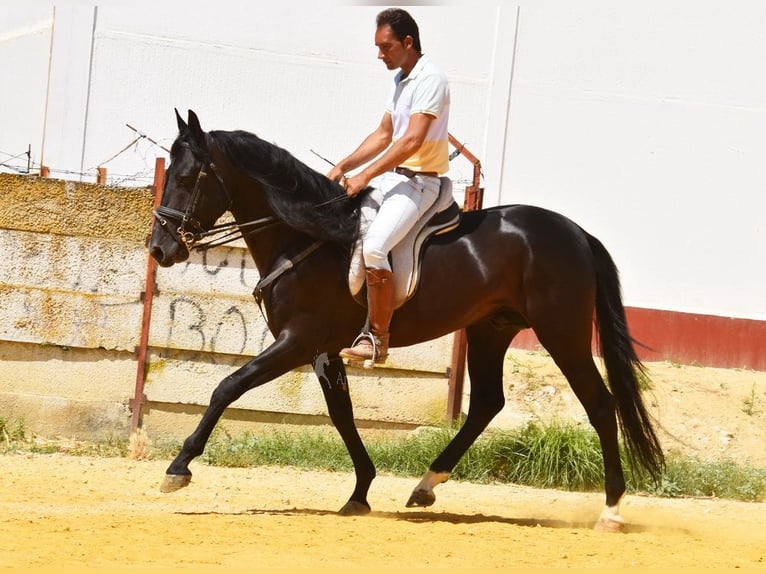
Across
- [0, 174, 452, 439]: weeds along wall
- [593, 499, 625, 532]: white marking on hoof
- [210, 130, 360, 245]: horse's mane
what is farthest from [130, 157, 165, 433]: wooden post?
[593, 499, 625, 532]: white marking on hoof

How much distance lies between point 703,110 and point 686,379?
5.66 m

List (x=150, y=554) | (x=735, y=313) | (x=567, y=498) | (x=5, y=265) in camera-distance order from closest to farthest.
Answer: (x=150, y=554), (x=567, y=498), (x=5, y=265), (x=735, y=313)

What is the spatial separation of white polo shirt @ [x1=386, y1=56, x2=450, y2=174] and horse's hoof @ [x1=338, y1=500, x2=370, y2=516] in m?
2.32

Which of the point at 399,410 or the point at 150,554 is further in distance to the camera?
the point at 399,410

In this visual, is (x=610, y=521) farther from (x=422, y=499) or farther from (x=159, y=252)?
(x=159, y=252)

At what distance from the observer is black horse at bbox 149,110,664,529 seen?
23.7ft

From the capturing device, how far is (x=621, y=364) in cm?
795

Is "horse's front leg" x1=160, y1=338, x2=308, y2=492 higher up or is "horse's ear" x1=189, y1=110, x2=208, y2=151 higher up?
"horse's ear" x1=189, y1=110, x2=208, y2=151

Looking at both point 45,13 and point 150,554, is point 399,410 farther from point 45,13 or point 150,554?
point 45,13

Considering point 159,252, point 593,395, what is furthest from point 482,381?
point 159,252

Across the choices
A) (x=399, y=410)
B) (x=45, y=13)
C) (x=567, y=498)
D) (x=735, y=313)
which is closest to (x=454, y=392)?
(x=399, y=410)

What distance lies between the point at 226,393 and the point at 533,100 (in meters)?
11.4

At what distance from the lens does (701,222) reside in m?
16.8

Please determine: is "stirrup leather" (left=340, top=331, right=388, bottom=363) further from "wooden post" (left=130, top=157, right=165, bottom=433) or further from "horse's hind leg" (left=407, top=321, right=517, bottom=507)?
"wooden post" (left=130, top=157, right=165, bottom=433)
